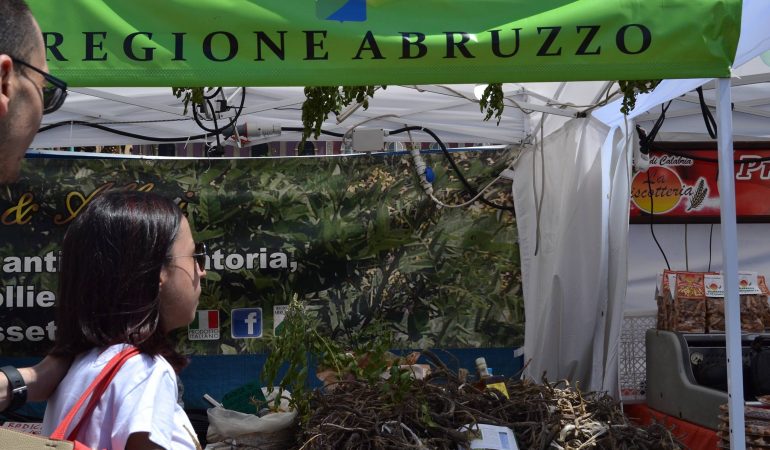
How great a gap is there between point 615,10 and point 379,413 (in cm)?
174

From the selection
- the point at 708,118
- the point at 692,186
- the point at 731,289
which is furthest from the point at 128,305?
the point at 692,186

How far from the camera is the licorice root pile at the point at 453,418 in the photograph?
294 centimetres

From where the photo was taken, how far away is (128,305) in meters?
1.57

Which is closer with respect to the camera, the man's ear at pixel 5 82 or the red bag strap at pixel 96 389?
the man's ear at pixel 5 82

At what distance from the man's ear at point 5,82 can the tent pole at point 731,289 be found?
2749mm

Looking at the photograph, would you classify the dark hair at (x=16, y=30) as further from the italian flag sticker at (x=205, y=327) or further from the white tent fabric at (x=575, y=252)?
the italian flag sticker at (x=205, y=327)

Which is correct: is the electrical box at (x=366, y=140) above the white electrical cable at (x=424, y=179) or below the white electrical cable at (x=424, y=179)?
above

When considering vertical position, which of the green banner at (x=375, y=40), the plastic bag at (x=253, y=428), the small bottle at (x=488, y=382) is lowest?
the plastic bag at (x=253, y=428)

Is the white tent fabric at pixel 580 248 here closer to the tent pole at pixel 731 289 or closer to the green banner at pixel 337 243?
the green banner at pixel 337 243

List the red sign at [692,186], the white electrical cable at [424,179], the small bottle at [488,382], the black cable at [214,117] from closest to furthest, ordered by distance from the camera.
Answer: the small bottle at [488,382] < the black cable at [214,117] < the white electrical cable at [424,179] < the red sign at [692,186]

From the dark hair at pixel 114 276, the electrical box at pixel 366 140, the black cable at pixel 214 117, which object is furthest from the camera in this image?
the electrical box at pixel 366 140

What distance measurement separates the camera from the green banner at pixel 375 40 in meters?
2.96

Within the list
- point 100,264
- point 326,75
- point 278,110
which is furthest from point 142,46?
point 278,110

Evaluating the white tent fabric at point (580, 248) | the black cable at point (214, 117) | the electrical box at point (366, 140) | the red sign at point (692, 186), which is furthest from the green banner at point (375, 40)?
the red sign at point (692, 186)
